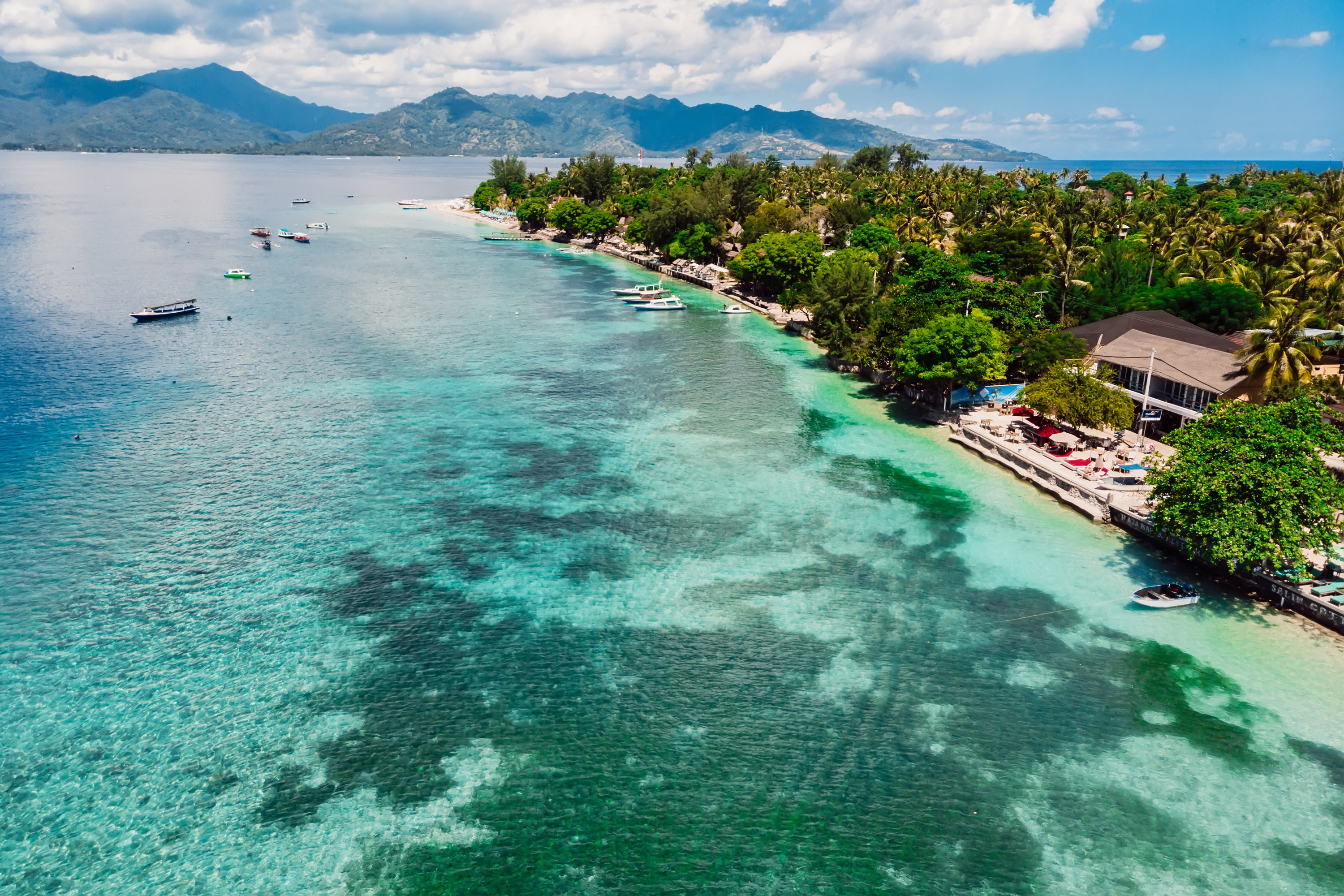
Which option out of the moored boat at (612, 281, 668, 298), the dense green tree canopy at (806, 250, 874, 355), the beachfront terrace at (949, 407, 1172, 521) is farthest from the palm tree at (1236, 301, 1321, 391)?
the moored boat at (612, 281, 668, 298)

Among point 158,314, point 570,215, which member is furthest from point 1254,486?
point 570,215

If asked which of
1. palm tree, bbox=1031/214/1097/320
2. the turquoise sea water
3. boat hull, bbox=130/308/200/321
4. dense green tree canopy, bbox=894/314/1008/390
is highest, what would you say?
palm tree, bbox=1031/214/1097/320

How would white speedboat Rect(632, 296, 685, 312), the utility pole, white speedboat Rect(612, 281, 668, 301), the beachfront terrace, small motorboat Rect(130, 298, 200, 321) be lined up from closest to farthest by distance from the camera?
1. the beachfront terrace
2. the utility pole
3. small motorboat Rect(130, 298, 200, 321)
4. white speedboat Rect(632, 296, 685, 312)
5. white speedboat Rect(612, 281, 668, 301)

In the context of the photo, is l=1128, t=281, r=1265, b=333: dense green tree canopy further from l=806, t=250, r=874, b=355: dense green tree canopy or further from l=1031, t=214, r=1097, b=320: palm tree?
l=806, t=250, r=874, b=355: dense green tree canopy

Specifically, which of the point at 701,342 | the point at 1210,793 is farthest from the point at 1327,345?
the point at 701,342

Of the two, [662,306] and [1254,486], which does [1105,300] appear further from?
[662,306]

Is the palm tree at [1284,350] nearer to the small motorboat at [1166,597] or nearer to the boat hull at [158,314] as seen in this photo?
the small motorboat at [1166,597]

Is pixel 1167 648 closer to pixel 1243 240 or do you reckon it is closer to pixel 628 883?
pixel 628 883
